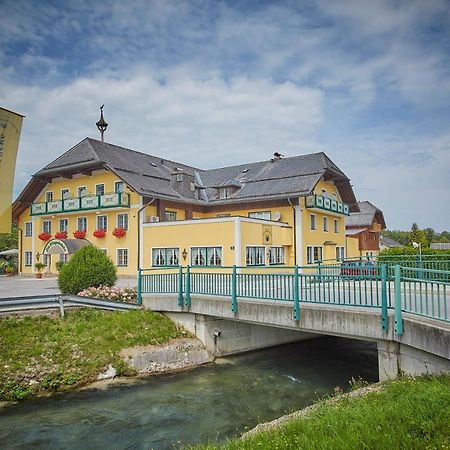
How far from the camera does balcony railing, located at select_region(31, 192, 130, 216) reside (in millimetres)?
29578

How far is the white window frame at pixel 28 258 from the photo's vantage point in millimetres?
36344

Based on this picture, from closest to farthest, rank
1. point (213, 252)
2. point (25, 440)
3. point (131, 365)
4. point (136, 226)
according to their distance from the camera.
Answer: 1. point (25, 440)
2. point (131, 365)
3. point (213, 252)
4. point (136, 226)

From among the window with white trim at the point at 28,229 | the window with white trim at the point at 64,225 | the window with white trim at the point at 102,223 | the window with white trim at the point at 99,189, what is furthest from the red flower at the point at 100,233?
the window with white trim at the point at 28,229

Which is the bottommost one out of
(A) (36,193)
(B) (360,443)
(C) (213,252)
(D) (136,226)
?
(B) (360,443)

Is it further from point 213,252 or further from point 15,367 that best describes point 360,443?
point 213,252

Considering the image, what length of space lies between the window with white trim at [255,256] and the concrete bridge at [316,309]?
8.10m

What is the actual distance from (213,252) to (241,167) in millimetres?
13895

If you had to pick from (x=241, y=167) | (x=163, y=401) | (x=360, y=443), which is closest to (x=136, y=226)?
(x=241, y=167)

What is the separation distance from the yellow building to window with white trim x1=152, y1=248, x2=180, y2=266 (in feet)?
0.22

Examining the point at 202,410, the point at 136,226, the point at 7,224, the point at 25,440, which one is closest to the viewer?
the point at 25,440

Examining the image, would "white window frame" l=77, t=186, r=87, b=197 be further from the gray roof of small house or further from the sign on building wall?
the sign on building wall

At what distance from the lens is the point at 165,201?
30688mm

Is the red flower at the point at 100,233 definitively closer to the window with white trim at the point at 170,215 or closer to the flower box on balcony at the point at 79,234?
the flower box on balcony at the point at 79,234

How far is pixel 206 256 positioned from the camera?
26.0 metres
